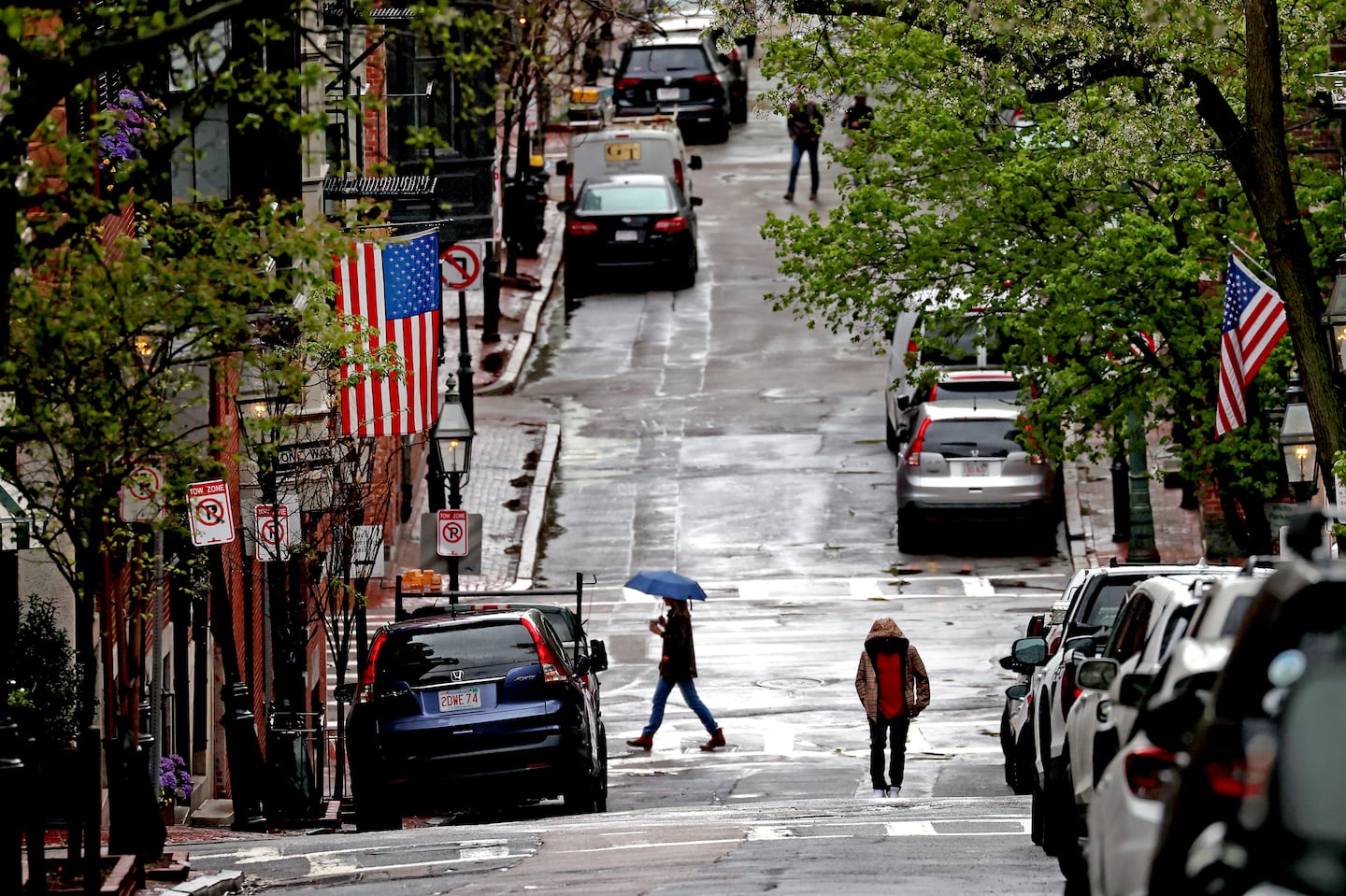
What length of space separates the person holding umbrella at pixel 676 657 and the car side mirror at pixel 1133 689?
1391cm

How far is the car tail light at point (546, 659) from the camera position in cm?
1684

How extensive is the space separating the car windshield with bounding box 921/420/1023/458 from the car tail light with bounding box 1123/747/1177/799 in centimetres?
2549

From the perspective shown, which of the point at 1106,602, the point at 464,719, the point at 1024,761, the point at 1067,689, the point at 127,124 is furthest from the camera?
the point at 1024,761

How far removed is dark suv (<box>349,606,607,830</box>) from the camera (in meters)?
16.7

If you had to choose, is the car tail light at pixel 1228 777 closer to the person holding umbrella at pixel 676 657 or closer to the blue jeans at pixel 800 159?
the person holding umbrella at pixel 676 657

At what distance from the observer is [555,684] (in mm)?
16828

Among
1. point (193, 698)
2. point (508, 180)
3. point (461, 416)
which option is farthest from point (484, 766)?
point (508, 180)

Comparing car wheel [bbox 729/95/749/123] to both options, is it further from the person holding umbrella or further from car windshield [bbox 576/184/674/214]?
the person holding umbrella

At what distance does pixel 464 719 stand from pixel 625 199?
29.8 metres

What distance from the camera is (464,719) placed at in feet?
54.7

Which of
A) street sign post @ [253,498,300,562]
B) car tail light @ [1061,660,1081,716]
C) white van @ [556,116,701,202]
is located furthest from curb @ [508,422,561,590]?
car tail light @ [1061,660,1081,716]

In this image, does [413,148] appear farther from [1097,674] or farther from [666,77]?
[666,77]

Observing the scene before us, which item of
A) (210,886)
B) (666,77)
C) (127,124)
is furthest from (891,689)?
(666,77)

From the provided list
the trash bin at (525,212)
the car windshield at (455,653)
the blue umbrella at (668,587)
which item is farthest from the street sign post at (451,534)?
the trash bin at (525,212)
